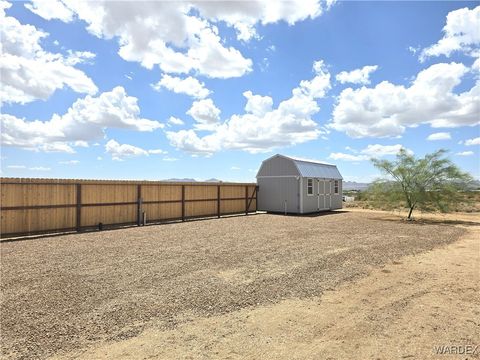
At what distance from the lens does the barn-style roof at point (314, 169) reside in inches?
855

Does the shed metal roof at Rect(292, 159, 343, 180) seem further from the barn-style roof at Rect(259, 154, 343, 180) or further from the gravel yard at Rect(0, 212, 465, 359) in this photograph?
the gravel yard at Rect(0, 212, 465, 359)

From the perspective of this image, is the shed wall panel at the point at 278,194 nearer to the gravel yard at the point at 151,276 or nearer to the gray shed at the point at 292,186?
the gray shed at the point at 292,186

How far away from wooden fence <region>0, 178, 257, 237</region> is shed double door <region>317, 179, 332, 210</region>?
761 centimetres

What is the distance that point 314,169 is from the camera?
23.3m

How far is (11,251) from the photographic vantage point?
8.80 metres

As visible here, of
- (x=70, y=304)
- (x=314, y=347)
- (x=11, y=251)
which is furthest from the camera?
(x=11, y=251)

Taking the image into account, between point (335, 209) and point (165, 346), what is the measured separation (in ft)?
77.1

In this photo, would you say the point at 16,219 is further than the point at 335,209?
No

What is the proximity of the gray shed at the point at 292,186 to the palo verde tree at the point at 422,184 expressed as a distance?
3.80m

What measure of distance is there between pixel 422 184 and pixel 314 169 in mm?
6615

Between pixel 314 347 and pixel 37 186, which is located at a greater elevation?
pixel 37 186

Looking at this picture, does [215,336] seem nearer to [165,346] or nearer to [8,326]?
[165,346]

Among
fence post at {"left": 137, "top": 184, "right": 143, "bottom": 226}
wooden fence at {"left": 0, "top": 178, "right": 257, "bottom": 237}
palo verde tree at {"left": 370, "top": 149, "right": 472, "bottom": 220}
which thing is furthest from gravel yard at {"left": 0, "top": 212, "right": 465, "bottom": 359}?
palo verde tree at {"left": 370, "top": 149, "right": 472, "bottom": 220}

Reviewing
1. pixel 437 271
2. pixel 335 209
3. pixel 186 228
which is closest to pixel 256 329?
pixel 437 271
